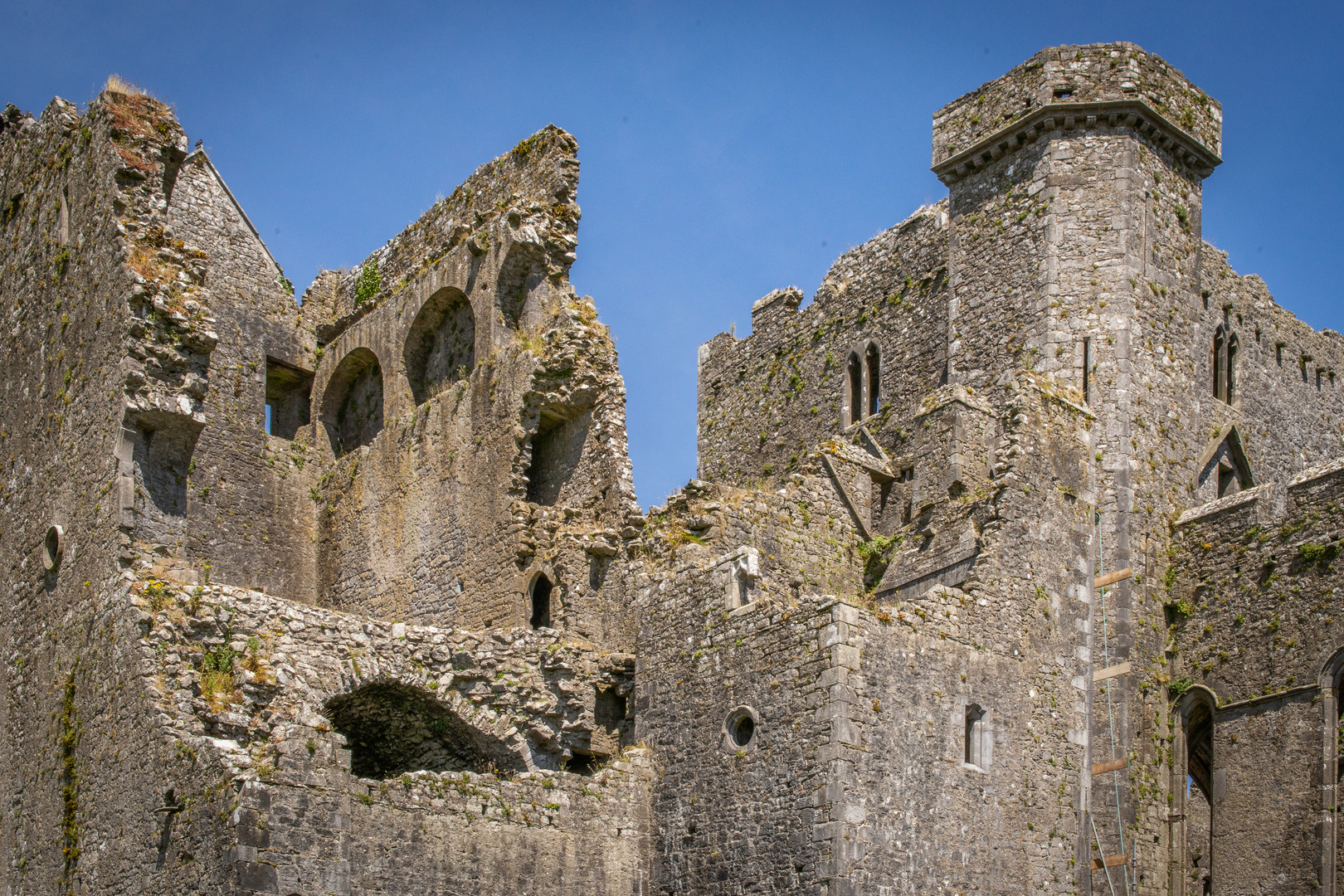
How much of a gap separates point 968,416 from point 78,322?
12.2 m

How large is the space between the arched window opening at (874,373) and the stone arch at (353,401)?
8.26 m

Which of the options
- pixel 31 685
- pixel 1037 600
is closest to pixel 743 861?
pixel 1037 600

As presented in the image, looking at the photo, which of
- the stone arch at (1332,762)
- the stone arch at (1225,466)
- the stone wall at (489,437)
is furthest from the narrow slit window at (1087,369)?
the stone wall at (489,437)

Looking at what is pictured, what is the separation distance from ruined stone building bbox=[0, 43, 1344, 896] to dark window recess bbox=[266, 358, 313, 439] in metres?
0.25

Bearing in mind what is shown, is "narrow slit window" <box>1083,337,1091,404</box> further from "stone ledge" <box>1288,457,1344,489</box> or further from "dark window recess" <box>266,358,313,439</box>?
"dark window recess" <box>266,358,313,439</box>

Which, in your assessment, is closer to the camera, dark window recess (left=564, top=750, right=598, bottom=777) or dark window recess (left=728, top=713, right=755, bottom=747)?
dark window recess (left=728, top=713, right=755, bottom=747)

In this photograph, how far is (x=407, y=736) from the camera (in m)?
21.8

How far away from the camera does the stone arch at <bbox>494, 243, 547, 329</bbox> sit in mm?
27391

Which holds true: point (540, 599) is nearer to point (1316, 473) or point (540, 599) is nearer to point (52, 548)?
point (52, 548)

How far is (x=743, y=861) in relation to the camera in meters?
19.3

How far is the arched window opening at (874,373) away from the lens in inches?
1166

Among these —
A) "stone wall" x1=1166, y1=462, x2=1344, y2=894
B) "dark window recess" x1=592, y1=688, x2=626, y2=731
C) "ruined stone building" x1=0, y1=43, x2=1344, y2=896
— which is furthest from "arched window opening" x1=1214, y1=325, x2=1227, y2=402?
"dark window recess" x1=592, y1=688, x2=626, y2=731

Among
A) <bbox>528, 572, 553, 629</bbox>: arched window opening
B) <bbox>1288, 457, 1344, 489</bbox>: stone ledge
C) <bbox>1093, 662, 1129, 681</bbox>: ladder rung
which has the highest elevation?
<bbox>1288, 457, 1344, 489</bbox>: stone ledge

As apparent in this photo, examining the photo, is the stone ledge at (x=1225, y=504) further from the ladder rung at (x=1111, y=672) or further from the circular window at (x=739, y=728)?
the circular window at (x=739, y=728)
